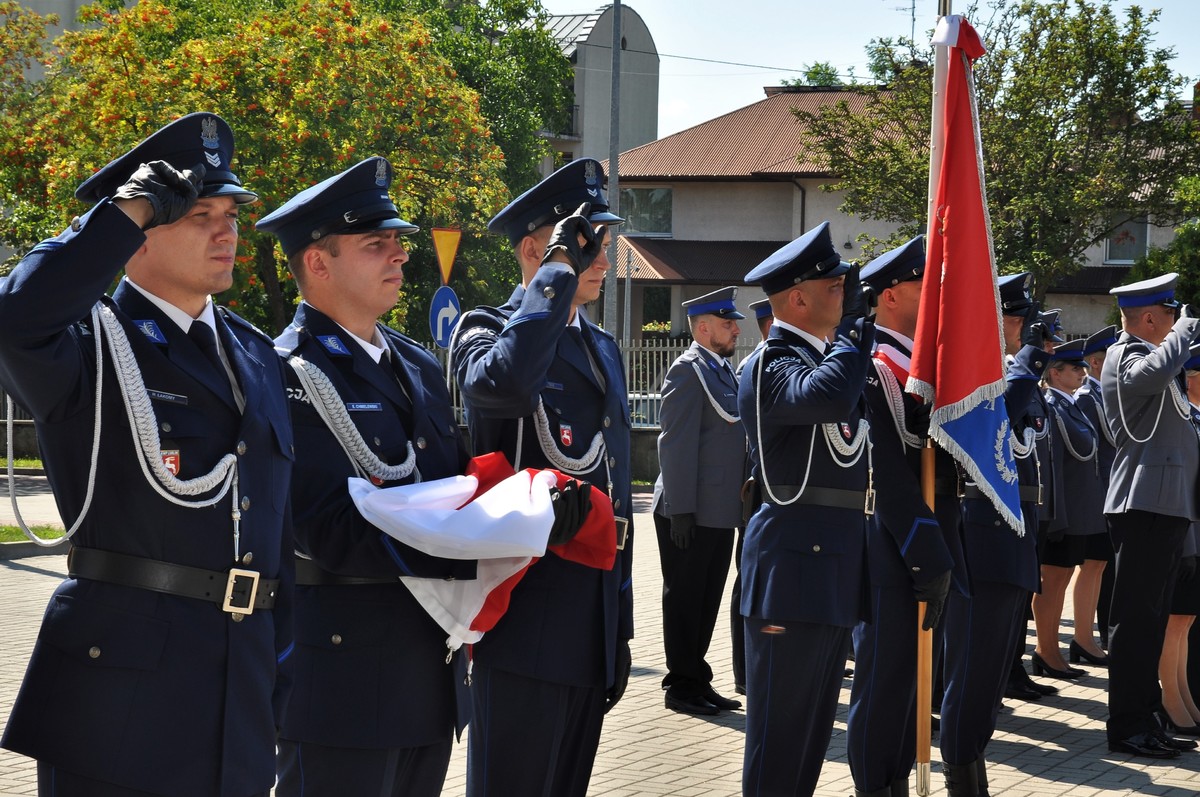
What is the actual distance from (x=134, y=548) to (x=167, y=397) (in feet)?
1.12

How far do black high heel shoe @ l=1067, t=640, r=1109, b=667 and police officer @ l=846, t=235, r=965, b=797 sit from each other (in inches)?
173

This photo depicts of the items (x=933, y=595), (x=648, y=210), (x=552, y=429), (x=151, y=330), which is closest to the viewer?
(x=151, y=330)

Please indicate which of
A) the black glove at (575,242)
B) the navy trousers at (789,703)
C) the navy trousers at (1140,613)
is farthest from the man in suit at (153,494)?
the navy trousers at (1140,613)

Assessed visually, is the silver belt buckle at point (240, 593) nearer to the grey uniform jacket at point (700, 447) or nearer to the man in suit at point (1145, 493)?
the man in suit at point (1145, 493)

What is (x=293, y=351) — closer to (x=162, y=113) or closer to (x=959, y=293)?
(x=959, y=293)

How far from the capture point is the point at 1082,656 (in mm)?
9617

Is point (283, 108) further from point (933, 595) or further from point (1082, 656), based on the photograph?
point (933, 595)

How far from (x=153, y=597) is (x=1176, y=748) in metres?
5.70

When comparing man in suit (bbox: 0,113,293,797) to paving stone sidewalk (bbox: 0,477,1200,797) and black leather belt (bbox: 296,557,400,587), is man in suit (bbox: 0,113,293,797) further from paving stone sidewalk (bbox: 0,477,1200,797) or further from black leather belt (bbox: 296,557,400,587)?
paving stone sidewalk (bbox: 0,477,1200,797)

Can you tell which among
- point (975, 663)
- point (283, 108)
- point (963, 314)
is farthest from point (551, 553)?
point (283, 108)

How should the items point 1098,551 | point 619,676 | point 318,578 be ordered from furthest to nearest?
point 1098,551 → point 619,676 → point 318,578

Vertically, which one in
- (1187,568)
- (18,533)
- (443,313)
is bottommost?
(18,533)

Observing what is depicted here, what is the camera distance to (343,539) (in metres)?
3.54

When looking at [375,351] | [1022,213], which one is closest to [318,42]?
[1022,213]
